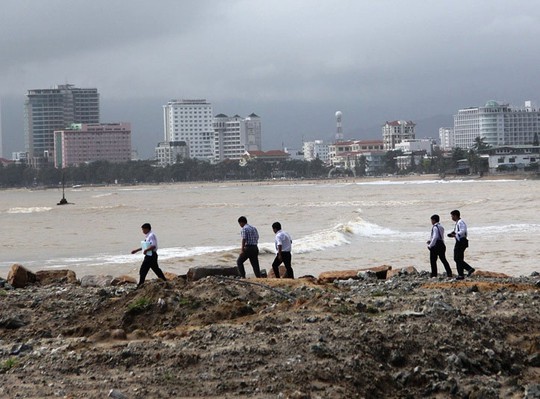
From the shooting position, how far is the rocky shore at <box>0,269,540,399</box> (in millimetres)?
9086

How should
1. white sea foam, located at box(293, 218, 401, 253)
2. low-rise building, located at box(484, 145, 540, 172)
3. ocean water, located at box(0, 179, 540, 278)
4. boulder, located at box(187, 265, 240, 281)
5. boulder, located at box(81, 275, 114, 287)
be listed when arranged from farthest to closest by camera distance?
low-rise building, located at box(484, 145, 540, 172) < white sea foam, located at box(293, 218, 401, 253) < ocean water, located at box(0, 179, 540, 278) < boulder, located at box(81, 275, 114, 287) < boulder, located at box(187, 265, 240, 281)

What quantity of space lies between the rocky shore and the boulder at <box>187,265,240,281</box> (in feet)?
11.5

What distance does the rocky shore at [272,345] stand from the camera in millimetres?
9086

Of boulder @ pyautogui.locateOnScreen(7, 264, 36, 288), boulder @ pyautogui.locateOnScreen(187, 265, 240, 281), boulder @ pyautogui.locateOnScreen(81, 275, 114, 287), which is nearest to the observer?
boulder @ pyautogui.locateOnScreen(187, 265, 240, 281)

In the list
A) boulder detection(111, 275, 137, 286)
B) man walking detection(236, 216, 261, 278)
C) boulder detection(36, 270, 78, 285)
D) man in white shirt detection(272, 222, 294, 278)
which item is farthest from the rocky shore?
boulder detection(36, 270, 78, 285)

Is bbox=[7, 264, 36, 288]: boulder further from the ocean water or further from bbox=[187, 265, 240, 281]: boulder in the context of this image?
the ocean water

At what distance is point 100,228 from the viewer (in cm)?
5638

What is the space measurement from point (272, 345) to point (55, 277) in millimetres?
10096

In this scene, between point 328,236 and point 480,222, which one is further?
point 480,222

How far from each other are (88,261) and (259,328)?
2271 centimetres

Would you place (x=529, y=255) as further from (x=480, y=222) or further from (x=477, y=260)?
(x=480, y=222)

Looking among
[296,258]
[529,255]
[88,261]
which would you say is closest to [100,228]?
[88,261]

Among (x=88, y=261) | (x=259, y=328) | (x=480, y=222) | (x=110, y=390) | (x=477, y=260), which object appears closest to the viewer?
(x=110, y=390)

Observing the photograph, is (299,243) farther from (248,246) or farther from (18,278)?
(18,278)
